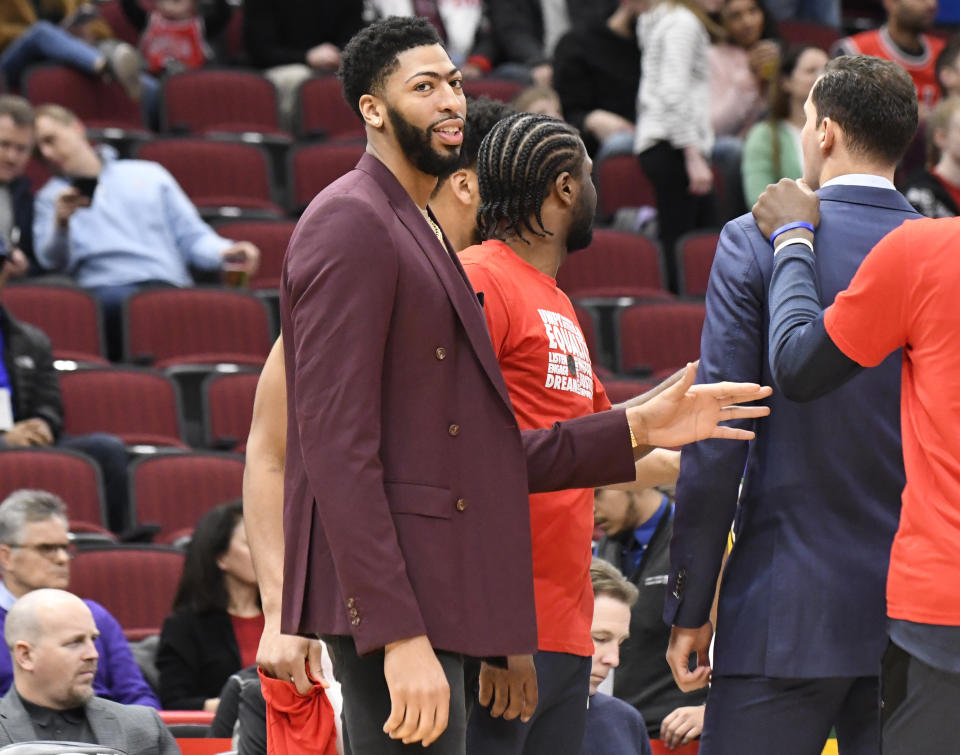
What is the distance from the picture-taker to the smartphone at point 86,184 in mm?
7030

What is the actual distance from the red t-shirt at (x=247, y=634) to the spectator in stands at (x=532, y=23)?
5147 mm

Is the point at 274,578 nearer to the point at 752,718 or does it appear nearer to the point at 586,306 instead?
the point at 752,718

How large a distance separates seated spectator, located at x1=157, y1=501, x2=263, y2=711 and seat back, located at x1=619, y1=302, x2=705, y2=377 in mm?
2393

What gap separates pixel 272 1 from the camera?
9.24 metres

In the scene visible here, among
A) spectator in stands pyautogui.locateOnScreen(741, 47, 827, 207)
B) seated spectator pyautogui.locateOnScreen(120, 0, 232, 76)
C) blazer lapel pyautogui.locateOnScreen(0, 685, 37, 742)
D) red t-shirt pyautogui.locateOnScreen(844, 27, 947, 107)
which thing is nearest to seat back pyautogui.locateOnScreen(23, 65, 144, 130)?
seated spectator pyautogui.locateOnScreen(120, 0, 232, 76)

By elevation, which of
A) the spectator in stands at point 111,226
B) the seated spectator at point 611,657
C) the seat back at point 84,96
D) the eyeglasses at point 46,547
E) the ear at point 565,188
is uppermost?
the ear at point 565,188

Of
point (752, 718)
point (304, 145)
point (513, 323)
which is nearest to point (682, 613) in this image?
point (752, 718)

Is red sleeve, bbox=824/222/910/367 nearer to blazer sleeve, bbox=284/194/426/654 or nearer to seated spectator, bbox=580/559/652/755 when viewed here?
blazer sleeve, bbox=284/194/426/654

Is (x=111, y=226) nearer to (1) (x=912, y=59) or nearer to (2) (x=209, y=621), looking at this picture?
(2) (x=209, y=621)

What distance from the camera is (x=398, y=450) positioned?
209cm

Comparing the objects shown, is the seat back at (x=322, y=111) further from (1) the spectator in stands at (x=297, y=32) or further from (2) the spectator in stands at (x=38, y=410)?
(2) the spectator in stands at (x=38, y=410)

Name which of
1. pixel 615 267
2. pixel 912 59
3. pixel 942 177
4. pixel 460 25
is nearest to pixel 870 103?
pixel 942 177

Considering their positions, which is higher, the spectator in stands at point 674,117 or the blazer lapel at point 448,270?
the blazer lapel at point 448,270

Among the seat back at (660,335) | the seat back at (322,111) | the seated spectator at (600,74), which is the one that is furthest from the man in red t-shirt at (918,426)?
the seat back at (322,111)
